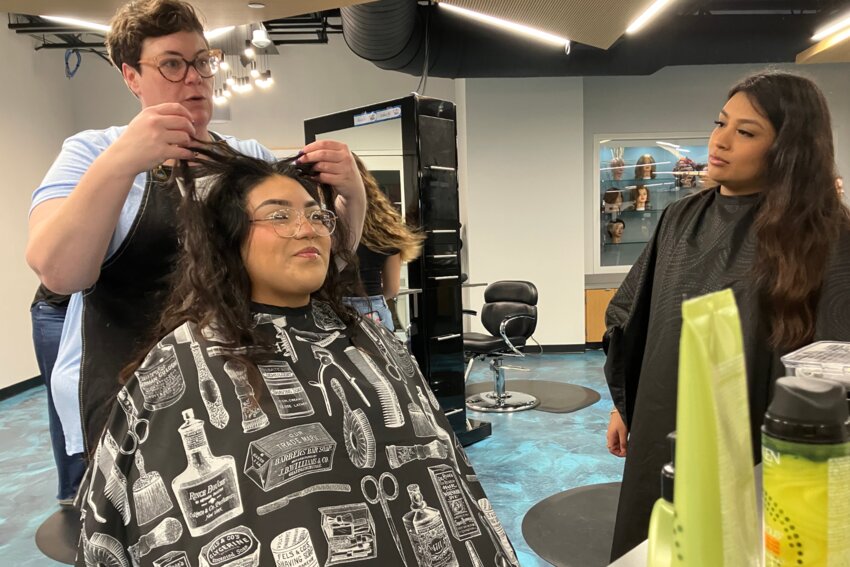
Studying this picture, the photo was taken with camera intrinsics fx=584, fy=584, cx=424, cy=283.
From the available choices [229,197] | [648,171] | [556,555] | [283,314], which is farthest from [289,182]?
[648,171]

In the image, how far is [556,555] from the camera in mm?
2455

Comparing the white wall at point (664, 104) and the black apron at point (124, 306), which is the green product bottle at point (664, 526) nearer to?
the black apron at point (124, 306)

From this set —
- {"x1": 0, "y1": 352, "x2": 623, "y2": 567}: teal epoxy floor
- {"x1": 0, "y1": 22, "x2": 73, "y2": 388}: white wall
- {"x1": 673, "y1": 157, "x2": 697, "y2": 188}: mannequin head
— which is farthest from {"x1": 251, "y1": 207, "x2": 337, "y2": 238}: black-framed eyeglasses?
{"x1": 673, "y1": 157, "x2": 697, "y2": 188}: mannequin head

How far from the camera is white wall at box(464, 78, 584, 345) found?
5.99 meters

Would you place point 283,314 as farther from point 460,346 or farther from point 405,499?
point 460,346

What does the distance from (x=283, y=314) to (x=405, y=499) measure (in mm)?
502

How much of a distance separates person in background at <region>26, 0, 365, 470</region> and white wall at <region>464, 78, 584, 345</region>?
191 inches

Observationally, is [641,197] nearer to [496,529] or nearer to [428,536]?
[496,529]

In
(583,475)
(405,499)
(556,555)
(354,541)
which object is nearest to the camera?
(354,541)

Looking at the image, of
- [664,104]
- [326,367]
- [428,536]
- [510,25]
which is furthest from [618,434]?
[664,104]

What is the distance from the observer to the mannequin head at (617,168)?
21.2 ft

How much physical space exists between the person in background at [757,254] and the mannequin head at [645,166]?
198 inches

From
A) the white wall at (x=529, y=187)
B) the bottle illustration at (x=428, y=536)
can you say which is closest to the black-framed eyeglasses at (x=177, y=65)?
the bottle illustration at (x=428, y=536)

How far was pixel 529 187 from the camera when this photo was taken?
606 centimetres
